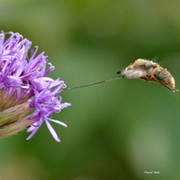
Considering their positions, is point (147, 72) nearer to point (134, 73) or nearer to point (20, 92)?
point (134, 73)

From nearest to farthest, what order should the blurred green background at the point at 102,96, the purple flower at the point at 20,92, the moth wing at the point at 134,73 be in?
the purple flower at the point at 20,92 < the moth wing at the point at 134,73 < the blurred green background at the point at 102,96

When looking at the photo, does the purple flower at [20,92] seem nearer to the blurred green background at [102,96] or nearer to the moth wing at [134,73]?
the moth wing at [134,73]

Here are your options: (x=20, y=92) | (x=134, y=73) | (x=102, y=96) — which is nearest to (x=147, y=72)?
(x=134, y=73)

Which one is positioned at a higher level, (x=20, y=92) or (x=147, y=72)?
(x=147, y=72)

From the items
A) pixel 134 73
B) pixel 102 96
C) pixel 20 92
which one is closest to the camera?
pixel 20 92

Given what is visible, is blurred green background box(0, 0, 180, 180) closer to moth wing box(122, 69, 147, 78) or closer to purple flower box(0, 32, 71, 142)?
moth wing box(122, 69, 147, 78)

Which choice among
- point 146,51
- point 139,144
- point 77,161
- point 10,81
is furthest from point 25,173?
point 146,51

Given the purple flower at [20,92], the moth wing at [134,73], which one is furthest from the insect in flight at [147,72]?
the purple flower at [20,92]

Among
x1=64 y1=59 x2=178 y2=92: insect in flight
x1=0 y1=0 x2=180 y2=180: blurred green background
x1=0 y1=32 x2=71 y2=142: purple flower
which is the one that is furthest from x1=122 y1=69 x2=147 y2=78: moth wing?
x1=0 y1=0 x2=180 y2=180: blurred green background

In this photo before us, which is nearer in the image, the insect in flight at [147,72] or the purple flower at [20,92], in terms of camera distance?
the purple flower at [20,92]
